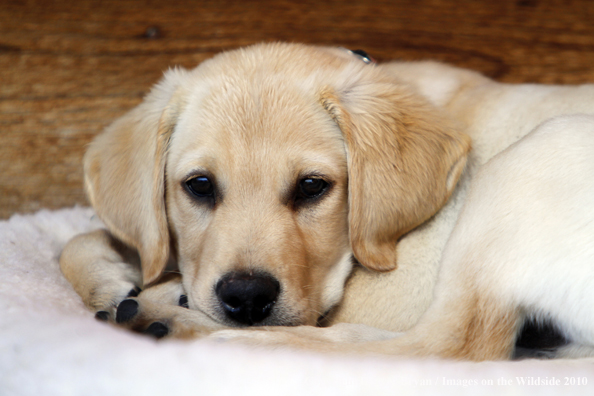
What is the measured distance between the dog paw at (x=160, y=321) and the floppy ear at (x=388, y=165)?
2.52 feet

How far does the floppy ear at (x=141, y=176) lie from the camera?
2.45 meters

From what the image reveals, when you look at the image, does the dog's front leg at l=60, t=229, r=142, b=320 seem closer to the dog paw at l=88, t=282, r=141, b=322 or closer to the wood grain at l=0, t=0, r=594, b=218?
the dog paw at l=88, t=282, r=141, b=322

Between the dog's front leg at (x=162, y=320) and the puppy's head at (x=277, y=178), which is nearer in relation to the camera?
the dog's front leg at (x=162, y=320)

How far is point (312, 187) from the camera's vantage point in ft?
7.45

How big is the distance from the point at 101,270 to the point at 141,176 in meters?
0.49

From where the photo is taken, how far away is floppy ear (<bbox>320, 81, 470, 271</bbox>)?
7.45 feet

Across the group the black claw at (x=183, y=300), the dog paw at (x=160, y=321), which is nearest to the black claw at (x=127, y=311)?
the dog paw at (x=160, y=321)

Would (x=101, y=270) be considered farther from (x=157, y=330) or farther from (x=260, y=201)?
(x=260, y=201)

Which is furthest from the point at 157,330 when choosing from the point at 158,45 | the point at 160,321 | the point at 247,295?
the point at 158,45

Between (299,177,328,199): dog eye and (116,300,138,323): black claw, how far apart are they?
0.85m

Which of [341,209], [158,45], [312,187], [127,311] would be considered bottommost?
[127,311]

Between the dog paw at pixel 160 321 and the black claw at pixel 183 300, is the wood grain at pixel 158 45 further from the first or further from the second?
the dog paw at pixel 160 321

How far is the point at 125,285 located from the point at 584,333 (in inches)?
74.7

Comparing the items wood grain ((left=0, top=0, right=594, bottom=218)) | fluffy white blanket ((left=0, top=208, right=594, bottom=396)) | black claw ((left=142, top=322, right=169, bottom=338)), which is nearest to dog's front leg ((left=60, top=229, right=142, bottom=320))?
black claw ((left=142, top=322, right=169, bottom=338))
